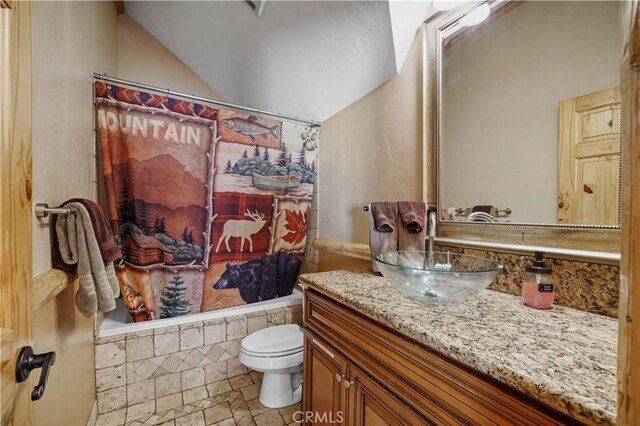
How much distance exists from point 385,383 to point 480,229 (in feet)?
2.48

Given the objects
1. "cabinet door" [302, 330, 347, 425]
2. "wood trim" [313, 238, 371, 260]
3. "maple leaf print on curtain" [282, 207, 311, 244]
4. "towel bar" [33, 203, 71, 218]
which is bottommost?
"cabinet door" [302, 330, 347, 425]

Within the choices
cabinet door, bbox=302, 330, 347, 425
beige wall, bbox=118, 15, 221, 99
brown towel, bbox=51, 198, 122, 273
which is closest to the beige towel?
brown towel, bbox=51, 198, 122, 273

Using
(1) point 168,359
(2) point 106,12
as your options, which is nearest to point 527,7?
(2) point 106,12

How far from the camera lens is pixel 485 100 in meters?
1.21

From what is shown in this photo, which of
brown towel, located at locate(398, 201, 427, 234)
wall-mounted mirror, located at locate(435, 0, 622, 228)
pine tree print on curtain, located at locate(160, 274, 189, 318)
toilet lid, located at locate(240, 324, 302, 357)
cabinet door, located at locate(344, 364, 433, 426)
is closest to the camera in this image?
cabinet door, located at locate(344, 364, 433, 426)

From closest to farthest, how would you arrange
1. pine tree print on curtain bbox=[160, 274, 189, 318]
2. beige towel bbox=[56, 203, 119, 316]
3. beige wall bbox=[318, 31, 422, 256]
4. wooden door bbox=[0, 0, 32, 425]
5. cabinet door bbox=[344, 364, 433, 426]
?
1. wooden door bbox=[0, 0, 32, 425]
2. cabinet door bbox=[344, 364, 433, 426]
3. beige towel bbox=[56, 203, 119, 316]
4. beige wall bbox=[318, 31, 422, 256]
5. pine tree print on curtain bbox=[160, 274, 189, 318]

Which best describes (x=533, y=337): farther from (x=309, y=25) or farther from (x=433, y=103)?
(x=309, y=25)

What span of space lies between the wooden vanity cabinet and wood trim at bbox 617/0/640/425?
278 millimetres

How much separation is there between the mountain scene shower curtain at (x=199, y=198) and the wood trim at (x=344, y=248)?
21cm

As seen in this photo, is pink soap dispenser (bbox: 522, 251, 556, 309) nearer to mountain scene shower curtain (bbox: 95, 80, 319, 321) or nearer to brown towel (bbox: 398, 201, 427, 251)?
brown towel (bbox: 398, 201, 427, 251)

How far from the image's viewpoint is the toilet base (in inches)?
67.6

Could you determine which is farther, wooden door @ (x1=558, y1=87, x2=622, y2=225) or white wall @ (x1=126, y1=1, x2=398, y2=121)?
white wall @ (x1=126, y1=1, x2=398, y2=121)

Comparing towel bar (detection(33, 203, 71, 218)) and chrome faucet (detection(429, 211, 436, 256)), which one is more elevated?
towel bar (detection(33, 203, 71, 218))

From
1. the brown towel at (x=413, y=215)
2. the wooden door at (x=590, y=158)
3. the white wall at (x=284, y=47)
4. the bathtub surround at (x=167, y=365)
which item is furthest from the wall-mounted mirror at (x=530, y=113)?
the bathtub surround at (x=167, y=365)
